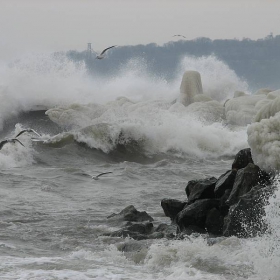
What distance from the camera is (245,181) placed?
33.4ft

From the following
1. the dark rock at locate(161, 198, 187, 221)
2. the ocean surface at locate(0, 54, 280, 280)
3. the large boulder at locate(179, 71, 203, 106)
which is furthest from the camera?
the large boulder at locate(179, 71, 203, 106)

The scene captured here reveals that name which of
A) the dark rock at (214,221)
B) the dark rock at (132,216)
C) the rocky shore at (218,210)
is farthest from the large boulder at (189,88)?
the dark rock at (214,221)

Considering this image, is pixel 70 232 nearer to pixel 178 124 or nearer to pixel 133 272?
pixel 133 272

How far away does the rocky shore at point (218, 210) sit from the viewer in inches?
371

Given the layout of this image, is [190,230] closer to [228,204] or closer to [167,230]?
[167,230]

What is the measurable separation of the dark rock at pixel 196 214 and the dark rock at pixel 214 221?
3.6 inches

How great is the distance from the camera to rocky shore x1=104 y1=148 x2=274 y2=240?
30.9ft

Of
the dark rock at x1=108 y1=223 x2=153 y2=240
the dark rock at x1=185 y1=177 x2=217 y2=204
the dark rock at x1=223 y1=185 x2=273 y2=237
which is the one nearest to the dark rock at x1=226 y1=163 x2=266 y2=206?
the dark rock at x1=223 y1=185 x2=273 y2=237

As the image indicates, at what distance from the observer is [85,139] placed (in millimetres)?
22672

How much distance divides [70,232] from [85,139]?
11962 millimetres

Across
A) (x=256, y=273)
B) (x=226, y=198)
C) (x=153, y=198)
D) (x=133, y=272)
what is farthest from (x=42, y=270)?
(x=153, y=198)

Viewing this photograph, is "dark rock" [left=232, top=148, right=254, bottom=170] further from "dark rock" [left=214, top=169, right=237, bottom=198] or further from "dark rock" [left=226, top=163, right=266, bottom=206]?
"dark rock" [left=226, top=163, right=266, bottom=206]

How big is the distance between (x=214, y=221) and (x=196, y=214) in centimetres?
29

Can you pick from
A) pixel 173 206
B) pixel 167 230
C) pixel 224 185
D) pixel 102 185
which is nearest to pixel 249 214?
pixel 224 185
